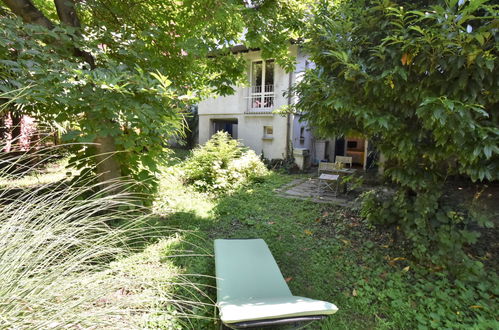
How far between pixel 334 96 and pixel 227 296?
8.14 ft

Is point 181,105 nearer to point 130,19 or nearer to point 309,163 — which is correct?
point 130,19

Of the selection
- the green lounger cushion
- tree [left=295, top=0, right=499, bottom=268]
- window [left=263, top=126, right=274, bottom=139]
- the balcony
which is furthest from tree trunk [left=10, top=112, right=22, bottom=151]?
the balcony

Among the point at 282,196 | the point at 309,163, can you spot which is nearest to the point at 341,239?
the point at 282,196

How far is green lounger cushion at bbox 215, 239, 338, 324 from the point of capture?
6.03ft

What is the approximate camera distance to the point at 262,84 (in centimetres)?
1236

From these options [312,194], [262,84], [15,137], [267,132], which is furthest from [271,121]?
[15,137]

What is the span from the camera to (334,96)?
293 cm

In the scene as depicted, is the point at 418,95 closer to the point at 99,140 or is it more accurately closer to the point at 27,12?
the point at 99,140

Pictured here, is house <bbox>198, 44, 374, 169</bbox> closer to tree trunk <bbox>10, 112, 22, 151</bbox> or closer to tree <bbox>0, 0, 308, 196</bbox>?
tree <bbox>0, 0, 308, 196</bbox>

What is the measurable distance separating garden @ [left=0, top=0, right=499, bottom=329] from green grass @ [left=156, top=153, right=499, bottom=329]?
0.07ft

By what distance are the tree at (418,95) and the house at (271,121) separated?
308 inches

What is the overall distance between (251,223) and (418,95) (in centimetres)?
347

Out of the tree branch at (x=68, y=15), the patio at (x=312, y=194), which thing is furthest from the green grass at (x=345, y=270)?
the tree branch at (x=68, y=15)

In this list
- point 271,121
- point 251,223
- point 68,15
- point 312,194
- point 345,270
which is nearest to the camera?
point 345,270
